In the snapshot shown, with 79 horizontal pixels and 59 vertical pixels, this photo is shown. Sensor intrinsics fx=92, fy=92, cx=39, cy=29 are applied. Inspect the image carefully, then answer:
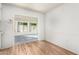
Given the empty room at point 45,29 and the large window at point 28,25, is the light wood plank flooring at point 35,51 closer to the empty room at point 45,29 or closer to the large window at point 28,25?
the empty room at point 45,29

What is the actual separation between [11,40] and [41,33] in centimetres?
222

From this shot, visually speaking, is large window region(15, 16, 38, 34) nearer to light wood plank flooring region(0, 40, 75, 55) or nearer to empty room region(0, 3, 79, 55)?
empty room region(0, 3, 79, 55)

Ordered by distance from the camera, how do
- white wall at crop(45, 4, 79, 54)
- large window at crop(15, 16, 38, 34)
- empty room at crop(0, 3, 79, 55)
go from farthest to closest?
1. large window at crop(15, 16, 38, 34)
2. empty room at crop(0, 3, 79, 55)
3. white wall at crop(45, 4, 79, 54)

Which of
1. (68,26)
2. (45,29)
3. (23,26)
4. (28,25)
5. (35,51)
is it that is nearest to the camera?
(68,26)

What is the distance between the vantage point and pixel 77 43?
108 inches

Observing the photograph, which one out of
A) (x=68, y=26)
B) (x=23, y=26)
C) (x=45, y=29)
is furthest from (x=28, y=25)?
(x=68, y=26)

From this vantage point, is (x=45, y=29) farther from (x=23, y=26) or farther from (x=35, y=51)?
(x=35, y=51)

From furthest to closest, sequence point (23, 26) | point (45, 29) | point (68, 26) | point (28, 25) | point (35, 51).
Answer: point (28, 25), point (23, 26), point (45, 29), point (35, 51), point (68, 26)

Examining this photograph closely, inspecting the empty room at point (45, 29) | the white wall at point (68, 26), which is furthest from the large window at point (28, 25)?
the white wall at point (68, 26)

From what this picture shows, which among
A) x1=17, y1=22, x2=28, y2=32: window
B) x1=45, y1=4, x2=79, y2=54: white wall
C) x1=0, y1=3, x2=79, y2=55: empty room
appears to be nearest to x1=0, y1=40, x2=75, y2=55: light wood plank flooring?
x1=0, y1=3, x2=79, y2=55: empty room

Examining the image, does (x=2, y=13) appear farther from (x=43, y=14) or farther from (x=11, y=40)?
(x=43, y=14)

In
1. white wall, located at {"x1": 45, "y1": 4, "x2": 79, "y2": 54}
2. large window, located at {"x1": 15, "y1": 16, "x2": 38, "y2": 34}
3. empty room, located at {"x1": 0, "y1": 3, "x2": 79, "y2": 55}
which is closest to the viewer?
white wall, located at {"x1": 45, "y1": 4, "x2": 79, "y2": 54}
